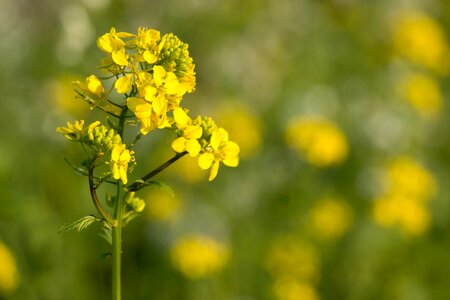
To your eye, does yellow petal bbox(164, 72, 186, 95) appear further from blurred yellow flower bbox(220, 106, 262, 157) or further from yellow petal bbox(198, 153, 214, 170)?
blurred yellow flower bbox(220, 106, 262, 157)

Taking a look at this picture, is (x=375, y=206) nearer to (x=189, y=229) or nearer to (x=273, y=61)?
(x=189, y=229)

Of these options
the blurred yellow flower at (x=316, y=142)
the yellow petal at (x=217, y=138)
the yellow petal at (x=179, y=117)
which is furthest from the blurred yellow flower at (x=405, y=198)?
the yellow petal at (x=179, y=117)

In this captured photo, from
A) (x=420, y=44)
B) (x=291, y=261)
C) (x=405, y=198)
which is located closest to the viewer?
(x=291, y=261)

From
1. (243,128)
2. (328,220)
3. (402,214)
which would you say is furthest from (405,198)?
(243,128)

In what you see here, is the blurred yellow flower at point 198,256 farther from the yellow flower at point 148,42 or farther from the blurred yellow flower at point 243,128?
the yellow flower at point 148,42

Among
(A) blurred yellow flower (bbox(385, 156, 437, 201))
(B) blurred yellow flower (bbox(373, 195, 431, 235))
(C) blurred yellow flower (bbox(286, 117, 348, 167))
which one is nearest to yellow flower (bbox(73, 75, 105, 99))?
(C) blurred yellow flower (bbox(286, 117, 348, 167))

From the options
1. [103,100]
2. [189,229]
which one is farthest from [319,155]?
[103,100]

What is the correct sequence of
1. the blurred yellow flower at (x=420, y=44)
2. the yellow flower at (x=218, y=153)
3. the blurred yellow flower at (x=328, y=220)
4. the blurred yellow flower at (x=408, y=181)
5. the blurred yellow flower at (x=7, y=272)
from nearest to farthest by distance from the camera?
the yellow flower at (x=218, y=153) < the blurred yellow flower at (x=7, y=272) < the blurred yellow flower at (x=328, y=220) < the blurred yellow flower at (x=408, y=181) < the blurred yellow flower at (x=420, y=44)

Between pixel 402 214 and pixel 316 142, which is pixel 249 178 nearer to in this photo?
pixel 316 142
